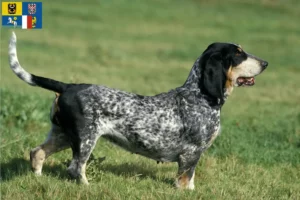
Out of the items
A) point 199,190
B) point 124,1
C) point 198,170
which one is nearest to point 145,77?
point 198,170

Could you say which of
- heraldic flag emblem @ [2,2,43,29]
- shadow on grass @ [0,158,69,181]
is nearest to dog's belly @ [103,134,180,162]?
shadow on grass @ [0,158,69,181]

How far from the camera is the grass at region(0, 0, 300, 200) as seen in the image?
795cm

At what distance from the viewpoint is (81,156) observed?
7691 mm

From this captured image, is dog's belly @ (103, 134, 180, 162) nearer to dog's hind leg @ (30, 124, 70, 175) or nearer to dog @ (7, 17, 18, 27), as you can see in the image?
dog's hind leg @ (30, 124, 70, 175)

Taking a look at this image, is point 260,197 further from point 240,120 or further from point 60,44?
point 60,44

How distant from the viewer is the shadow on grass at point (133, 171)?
8383mm

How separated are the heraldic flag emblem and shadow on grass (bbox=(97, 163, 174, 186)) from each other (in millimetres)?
2285

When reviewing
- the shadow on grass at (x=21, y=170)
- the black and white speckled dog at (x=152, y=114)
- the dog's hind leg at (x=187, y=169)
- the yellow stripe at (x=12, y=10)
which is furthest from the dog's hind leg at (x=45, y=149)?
the yellow stripe at (x=12, y=10)

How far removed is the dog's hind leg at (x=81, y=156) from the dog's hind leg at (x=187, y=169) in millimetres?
1210

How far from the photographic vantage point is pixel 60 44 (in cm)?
2767

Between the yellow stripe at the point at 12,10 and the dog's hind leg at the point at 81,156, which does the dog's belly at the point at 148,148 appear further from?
the yellow stripe at the point at 12,10

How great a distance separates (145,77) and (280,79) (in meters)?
4.88

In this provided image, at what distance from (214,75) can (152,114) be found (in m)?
0.96

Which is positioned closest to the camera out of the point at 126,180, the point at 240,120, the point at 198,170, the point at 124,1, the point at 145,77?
the point at 126,180
